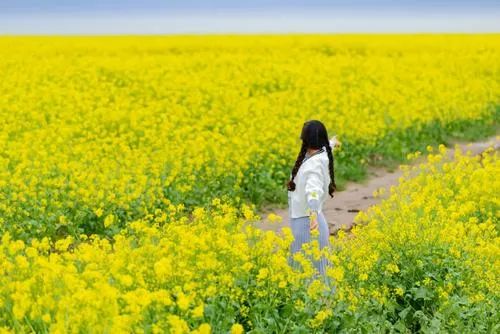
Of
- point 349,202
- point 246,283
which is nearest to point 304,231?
point 246,283

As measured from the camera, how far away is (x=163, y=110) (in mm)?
14812

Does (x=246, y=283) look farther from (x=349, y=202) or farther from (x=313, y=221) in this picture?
(x=349, y=202)

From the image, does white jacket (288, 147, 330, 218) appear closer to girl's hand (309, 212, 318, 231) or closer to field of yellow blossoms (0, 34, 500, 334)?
girl's hand (309, 212, 318, 231)

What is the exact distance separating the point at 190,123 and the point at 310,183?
302 inches

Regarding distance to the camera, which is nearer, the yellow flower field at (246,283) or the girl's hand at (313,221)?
the yellow flower field at (246,283)

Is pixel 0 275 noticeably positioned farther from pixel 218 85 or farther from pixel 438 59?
pixel 438 59

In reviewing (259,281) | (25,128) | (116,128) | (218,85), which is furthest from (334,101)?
(259,281)

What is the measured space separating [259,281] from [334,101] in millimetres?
10359

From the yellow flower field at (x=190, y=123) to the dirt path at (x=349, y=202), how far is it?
0.29 m

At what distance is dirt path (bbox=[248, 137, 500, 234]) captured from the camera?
10062 mm

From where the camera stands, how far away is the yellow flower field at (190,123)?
9.68m

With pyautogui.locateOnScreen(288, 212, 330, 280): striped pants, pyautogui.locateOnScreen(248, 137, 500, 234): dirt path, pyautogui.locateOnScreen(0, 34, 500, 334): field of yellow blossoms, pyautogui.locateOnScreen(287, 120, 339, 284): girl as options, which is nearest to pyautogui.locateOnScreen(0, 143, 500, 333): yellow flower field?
pyautogui.locateOnScreen(0, 34, 500, 334): field of yellow blossoms

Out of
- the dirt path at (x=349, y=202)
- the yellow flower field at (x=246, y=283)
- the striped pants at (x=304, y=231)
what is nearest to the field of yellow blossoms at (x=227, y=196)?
the yellow flower field at (x=246, y=283)

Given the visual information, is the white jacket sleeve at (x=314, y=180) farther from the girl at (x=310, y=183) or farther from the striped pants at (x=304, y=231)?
the striped pants at (x=304, y=231)
